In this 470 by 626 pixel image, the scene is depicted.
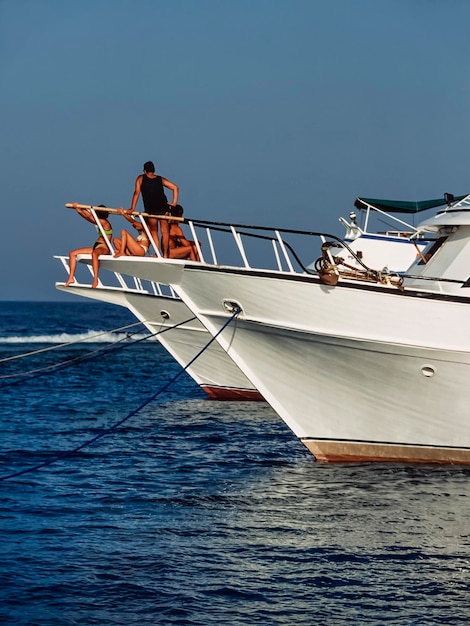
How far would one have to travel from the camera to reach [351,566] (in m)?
10.1

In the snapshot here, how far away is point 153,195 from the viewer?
1398 cm

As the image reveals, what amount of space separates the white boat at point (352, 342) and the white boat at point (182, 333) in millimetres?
7745

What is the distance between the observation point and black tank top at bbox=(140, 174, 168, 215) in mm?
14008

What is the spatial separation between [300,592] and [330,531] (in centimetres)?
224

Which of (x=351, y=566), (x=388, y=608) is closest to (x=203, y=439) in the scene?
(x=351, y=566)

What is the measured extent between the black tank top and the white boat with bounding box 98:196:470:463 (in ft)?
2.54

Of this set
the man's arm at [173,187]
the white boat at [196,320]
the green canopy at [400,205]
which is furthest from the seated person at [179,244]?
the green canopy at [400,205]

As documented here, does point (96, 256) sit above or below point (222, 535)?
above

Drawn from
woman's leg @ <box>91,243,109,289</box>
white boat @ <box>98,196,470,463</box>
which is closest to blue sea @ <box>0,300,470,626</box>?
white boat @ <box>98,196,470,463</box>

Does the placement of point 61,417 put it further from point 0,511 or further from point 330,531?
point 330,531

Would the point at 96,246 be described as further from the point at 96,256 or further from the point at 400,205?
the point at 400,205

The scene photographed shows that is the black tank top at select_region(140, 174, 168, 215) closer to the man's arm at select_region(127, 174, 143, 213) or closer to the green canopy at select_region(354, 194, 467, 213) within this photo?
the man's arm at select_region(127, 174, 143, 213)

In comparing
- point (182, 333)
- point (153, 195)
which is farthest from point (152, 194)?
point (182, 333)

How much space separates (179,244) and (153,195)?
98 cm
